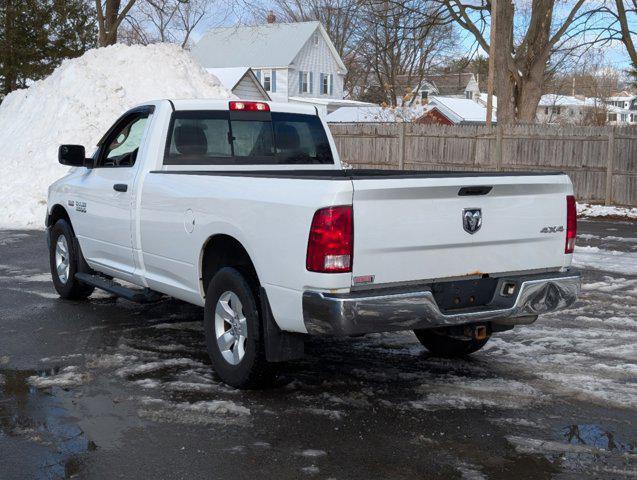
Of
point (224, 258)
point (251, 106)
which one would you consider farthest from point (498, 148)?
point (224, 258)

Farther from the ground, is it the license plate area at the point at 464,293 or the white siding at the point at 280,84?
the white siding at the point at 280,84

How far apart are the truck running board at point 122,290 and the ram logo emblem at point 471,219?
9.55ft

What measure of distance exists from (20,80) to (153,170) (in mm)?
38438

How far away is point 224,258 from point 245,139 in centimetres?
166

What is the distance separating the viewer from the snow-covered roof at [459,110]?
57.0 meters

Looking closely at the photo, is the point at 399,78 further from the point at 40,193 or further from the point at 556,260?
the point at 556,260

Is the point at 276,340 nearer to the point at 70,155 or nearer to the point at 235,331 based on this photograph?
the point at 235,331

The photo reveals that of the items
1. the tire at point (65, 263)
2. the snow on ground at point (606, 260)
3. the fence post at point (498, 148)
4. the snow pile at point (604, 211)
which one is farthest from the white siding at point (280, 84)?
the tire at point (65, 263)

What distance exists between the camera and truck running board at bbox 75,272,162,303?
273 inches

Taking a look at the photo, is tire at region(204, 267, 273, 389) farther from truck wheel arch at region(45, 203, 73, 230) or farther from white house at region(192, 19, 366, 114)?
white house at region(192, 19, 366, 114)

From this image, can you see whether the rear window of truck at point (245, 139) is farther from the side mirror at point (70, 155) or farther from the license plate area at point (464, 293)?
the license plate area at point (464, 293)

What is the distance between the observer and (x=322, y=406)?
5344mm

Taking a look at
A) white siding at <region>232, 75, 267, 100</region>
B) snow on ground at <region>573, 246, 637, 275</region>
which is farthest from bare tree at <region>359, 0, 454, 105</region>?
snow on ground at <region>573, 246, 637, 275</region>

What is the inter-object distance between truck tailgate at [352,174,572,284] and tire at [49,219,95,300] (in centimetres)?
437
